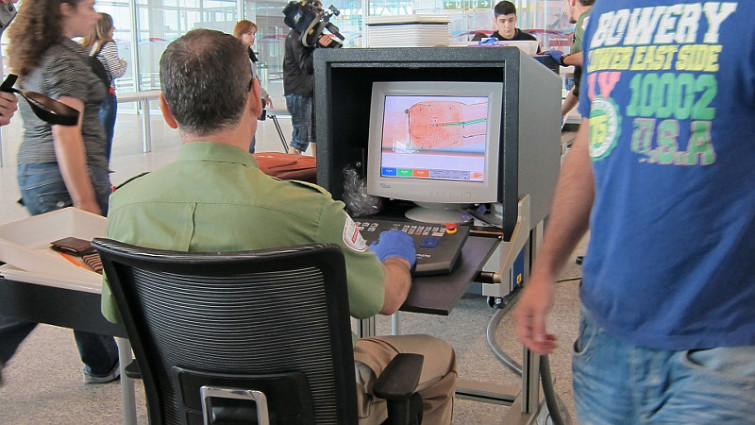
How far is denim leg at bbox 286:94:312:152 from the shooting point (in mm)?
6320

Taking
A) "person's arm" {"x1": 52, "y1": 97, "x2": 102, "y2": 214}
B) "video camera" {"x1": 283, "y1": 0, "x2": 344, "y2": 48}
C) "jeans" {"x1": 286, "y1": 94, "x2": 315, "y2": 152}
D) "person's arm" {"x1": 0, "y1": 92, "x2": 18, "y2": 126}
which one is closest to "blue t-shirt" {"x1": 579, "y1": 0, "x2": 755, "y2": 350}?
"person's arm" {"x1": 0, "y1": 92, "x2": 18, "y2": 126}

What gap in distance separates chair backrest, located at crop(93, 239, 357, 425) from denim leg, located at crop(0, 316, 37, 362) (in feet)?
3.13

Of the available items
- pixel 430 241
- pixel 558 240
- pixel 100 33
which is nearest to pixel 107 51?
pixel 100 33

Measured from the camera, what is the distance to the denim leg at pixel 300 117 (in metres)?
6.32

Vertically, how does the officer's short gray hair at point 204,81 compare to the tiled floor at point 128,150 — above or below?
above

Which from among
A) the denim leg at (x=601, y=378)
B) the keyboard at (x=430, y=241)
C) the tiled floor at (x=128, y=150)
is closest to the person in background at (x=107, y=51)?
the tiled floor at (x=128, y=150)

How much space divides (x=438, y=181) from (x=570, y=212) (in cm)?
85

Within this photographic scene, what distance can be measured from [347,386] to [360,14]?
38.4 feet

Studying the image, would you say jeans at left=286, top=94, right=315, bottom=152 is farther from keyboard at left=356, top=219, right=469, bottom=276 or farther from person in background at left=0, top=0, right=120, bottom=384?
keyboard at left=356, top=219, right=469, bottom=276

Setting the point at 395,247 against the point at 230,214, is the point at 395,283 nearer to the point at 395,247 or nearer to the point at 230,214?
the point at 395,247

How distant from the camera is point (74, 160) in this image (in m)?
2.40

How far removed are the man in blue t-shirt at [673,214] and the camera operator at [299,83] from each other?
16.8ft

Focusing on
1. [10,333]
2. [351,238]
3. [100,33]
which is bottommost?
[10,333]

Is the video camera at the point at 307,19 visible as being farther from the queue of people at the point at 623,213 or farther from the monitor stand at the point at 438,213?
the queue of people at the point at 623,213
